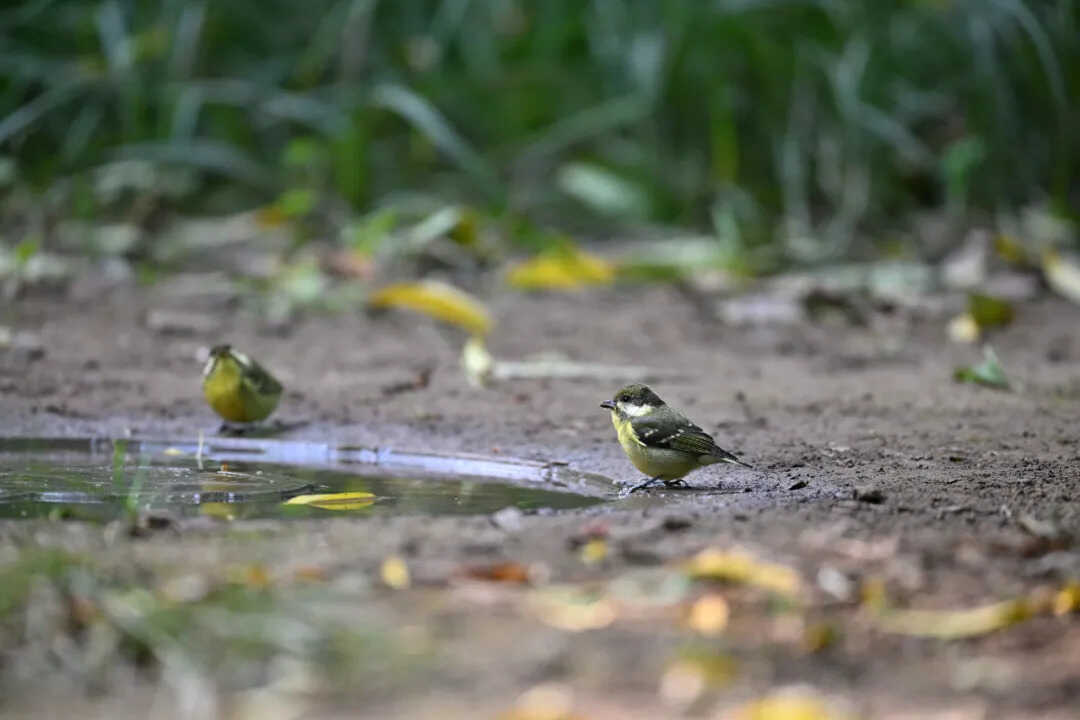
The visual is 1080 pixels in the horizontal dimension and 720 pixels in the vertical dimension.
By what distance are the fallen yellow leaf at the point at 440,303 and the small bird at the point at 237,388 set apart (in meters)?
1.72

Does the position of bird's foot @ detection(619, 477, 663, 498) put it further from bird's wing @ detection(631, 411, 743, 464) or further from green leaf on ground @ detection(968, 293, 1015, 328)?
green leaf on ground @ detection(968, 293, 1015, 328)

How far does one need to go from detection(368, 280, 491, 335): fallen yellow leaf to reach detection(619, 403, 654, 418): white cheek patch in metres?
2.19

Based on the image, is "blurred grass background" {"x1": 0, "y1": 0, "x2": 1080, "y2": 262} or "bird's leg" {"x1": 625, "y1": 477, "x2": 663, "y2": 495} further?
"blurred grass background" {"x1": 0, "y1": 0, "x2": 1080, "y2": 262}

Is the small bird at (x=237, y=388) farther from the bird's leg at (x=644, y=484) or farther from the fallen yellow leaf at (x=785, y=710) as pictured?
the fallen yellow leaf at (x=785, y=710)

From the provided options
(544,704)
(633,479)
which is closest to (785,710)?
→ (544,704)

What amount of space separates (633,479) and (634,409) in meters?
0.24

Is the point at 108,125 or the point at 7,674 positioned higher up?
the point at 108,125

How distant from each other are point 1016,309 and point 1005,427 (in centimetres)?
264

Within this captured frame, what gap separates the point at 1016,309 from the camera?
8.24m

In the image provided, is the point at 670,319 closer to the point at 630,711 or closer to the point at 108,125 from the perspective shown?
the point at 108,125

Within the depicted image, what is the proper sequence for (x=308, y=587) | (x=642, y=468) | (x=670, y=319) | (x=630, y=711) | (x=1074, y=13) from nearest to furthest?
1. (x=630, y=711)
2. (x=308, y=587)
3. (x=642, y=468)
4. (x=670, y=319)
5. (x=1074, y=13)

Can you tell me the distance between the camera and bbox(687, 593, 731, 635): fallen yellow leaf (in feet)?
10.6

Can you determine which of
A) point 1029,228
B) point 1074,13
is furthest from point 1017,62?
point 1029,228

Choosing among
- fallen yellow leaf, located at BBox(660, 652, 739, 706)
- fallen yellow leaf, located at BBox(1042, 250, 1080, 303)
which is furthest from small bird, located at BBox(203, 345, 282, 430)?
fallen yellow leaf, located at BBox(1042, 250, 1080, 303)
